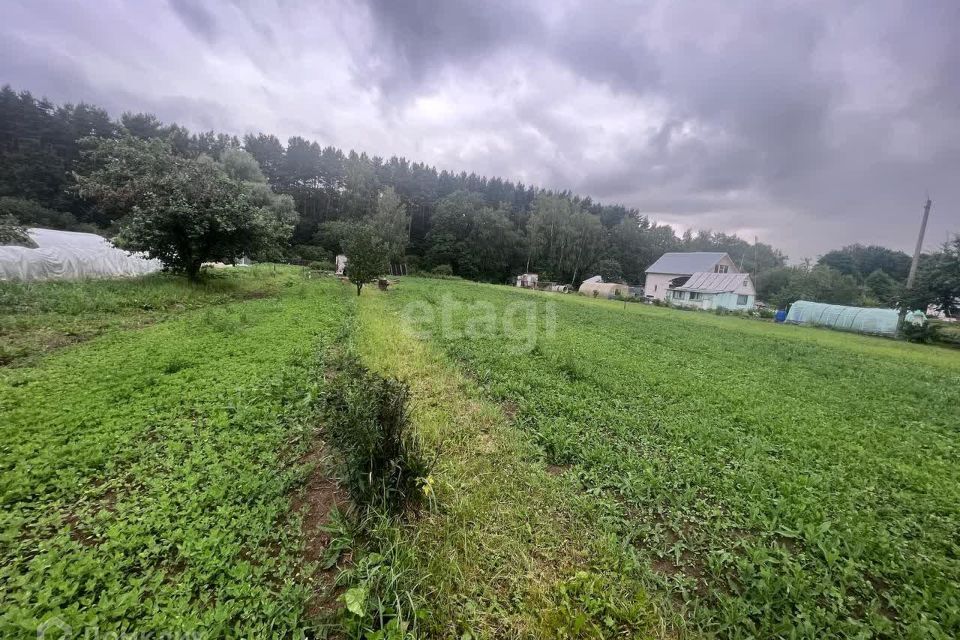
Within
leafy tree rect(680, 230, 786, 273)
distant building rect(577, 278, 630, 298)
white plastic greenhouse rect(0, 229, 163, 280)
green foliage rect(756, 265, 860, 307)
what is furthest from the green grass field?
leafy tree rect(680, 230, 786, 273)

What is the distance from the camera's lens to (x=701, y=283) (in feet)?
111

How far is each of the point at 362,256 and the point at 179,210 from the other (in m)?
7.36

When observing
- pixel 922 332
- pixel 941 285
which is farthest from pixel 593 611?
pixel 941 285

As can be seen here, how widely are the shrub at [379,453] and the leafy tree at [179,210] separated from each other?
44.4 ft

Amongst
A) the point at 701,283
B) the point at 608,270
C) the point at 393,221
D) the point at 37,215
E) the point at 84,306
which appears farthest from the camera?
the point at 608,270

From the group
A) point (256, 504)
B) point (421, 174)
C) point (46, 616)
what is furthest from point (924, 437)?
point (421, 174)

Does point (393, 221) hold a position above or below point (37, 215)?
above

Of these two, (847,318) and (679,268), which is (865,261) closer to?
(679,268)

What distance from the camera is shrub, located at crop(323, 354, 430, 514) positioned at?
2947 millimetres

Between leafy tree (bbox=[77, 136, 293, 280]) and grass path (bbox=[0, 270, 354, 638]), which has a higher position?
leafy tree (bbox=[77, 136, 293, 280])

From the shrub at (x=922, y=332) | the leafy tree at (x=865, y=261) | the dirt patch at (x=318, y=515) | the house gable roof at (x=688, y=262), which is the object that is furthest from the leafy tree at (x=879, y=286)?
the dirt patch at (x=318, y=515)

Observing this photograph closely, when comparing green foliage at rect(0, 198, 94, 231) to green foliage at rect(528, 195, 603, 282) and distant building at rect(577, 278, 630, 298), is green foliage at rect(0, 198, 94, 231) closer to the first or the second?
green foliage at rect(528, 195, 603, 282)

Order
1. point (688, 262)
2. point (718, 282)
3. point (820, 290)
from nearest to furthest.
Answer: point (718, 282) → point (820, 290) → point (688, 262)

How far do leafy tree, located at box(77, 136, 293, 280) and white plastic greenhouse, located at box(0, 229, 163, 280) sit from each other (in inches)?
41.2
